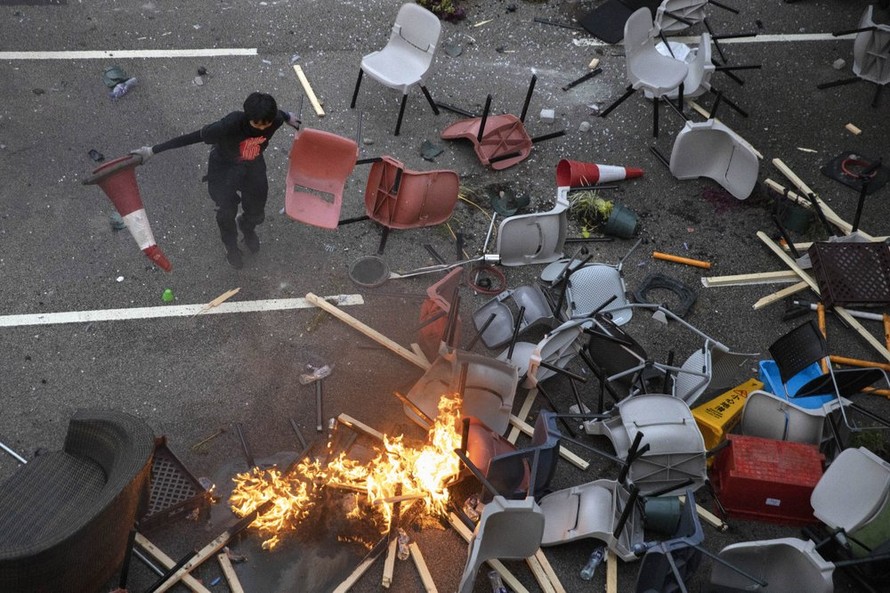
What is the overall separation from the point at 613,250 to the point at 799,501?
3380 mm

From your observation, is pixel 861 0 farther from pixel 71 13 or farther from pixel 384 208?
pixel 71 13

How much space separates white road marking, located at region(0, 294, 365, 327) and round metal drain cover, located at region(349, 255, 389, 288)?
211mm

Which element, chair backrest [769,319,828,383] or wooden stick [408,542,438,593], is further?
chair backrest [769,319,828,383]

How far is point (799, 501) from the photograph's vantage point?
7.02m

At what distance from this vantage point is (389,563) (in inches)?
255

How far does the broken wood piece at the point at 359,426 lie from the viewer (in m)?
7.27

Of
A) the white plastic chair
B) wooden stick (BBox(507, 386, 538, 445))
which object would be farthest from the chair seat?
wooden stick (BBox(507, 386, 538, 445))

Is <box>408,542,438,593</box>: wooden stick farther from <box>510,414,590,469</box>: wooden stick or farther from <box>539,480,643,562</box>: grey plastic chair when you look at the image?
<box>510,414,590,469</box>: wooden stick

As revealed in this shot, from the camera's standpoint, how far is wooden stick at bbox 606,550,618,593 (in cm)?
654

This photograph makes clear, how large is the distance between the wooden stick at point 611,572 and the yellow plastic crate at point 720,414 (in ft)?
4.96

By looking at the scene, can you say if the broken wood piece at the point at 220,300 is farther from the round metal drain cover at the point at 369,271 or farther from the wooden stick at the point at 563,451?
the wooden stick at the point at 563,451

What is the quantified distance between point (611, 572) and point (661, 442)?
1.16 meters

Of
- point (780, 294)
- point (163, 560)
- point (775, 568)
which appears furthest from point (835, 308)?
point (163, 560)

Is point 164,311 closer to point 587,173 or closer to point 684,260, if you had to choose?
point 587,173
